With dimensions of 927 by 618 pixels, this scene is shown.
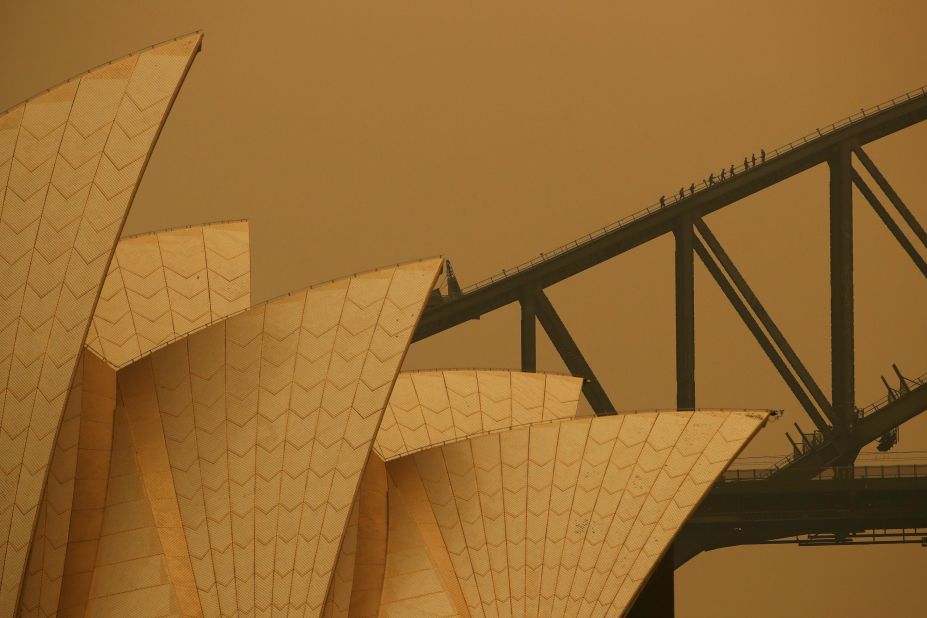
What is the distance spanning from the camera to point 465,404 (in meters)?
52.1

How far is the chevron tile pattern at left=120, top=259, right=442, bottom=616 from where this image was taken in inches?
1527

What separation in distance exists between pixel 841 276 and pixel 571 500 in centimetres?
3469

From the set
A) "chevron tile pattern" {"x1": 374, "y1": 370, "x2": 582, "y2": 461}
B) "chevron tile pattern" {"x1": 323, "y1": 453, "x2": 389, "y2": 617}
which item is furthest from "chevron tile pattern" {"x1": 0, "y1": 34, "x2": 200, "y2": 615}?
"chevron tile pattern" {"x1": 374, "y1": 370, "x2": 582, "y2": 461}

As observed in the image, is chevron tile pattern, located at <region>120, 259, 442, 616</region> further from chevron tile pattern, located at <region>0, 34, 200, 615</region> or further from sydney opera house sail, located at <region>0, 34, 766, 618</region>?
chevron tile pattern, located at <region>0, 34, 200, 615</region>

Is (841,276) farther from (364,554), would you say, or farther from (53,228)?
(53,228)

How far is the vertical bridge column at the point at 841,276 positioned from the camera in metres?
77.3

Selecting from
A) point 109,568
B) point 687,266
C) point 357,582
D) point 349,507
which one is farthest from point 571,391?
point 687,266

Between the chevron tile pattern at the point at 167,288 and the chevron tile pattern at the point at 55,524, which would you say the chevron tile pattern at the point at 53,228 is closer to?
the chevron tile pattern at the point at 55,524

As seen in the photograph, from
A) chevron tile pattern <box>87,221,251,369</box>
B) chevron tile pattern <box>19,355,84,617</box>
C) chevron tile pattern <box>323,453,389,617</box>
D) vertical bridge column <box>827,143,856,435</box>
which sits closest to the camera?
chevron tile pattern <box>19,355,84,617</box>

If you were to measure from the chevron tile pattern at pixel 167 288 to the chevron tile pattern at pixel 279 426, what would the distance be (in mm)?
2307

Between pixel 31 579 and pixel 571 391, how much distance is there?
21314 mm

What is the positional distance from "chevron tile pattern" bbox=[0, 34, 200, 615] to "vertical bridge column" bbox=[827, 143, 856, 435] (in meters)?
46.3

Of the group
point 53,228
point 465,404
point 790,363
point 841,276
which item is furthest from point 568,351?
point 53,228

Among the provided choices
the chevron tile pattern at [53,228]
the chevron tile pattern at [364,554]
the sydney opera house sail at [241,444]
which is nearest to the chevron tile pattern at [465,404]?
the sydney opera house sail at [241,444]
